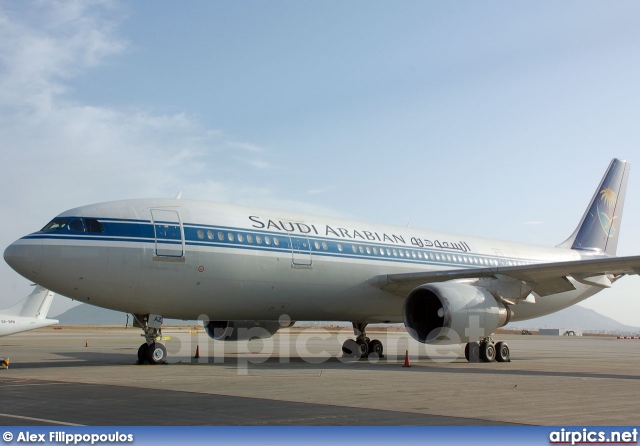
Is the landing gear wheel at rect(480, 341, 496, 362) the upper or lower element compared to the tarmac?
upper

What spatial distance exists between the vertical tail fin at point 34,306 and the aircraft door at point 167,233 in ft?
42.4

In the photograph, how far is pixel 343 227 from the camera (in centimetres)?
2138

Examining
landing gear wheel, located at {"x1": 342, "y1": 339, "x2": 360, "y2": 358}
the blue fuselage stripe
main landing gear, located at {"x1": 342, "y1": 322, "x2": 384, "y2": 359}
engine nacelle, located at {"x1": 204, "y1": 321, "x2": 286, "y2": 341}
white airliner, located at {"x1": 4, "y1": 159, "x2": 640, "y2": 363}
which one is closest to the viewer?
white airliner, located at {"x1": 4, "y1": 159, "x2": 640, "y2": 363}

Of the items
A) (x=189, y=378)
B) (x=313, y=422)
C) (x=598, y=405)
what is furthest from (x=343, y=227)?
(x=313, y=422)

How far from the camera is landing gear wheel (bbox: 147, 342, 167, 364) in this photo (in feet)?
57.5

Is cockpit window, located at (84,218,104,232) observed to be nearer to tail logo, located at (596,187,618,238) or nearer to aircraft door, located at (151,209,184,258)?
aircraft door, located at (151,209,184,258)

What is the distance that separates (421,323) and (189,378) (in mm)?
7610

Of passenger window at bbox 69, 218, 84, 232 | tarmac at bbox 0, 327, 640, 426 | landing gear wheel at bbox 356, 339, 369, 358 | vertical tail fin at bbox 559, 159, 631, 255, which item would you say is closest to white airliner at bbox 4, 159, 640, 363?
passenger window at bbox 69, 218, 84, 232

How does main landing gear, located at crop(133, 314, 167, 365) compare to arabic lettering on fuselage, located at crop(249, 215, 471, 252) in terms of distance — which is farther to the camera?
arabic lettering on fuselage, located at crop(249, 215, 471, 252)

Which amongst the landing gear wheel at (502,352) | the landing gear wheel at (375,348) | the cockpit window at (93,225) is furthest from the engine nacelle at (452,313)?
the cockpit window at (93,225)

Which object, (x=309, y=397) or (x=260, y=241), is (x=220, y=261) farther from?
(x=309, y=397)

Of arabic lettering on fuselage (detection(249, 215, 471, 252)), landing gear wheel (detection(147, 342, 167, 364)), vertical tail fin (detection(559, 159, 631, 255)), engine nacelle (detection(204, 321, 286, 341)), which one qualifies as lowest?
landing gear wheel (detection(147, 342, 167, 364))

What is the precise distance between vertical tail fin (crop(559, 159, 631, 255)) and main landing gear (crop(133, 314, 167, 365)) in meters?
19.2

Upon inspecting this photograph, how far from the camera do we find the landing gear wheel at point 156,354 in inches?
690
